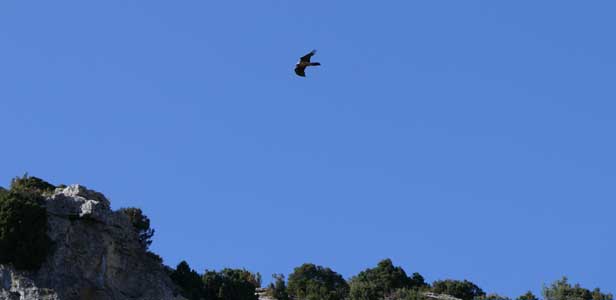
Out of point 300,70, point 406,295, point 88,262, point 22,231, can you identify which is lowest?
point 88,262

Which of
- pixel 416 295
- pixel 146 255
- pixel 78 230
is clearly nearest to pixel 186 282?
pixel 146 255

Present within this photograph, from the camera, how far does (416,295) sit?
248 feet

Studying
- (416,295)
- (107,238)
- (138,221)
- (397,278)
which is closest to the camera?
(107,238)

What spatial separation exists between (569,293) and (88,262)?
33.2 meters

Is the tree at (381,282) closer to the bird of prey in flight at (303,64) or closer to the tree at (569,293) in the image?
the tree at (569,293)

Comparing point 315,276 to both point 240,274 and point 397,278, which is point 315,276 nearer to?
point 397,278

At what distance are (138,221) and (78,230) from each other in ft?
35.9

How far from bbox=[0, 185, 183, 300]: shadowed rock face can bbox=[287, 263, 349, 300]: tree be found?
14537 mm

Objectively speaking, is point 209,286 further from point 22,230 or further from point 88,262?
point 22,230

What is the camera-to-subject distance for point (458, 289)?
266 feet

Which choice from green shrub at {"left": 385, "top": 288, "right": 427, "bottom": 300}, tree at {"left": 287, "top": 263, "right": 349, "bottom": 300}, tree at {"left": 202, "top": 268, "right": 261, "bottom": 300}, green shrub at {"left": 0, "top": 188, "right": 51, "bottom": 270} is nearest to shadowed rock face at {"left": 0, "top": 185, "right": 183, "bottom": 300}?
green shrub at {"left": 0, "top": 188, "right": 51, "bottom": 270}

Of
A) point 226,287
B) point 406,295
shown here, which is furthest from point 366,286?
point 226,287

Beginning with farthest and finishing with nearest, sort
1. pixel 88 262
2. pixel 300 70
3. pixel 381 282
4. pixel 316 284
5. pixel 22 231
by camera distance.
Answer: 1. pixel 381 282
2. pixel 316 284
3. pixel 88 262
4. pixel 22 231
5. pixel 300 70

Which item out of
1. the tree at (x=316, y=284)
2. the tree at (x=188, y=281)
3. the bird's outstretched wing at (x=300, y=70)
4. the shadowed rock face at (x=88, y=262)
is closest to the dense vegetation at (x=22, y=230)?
the shadowed rock face at (x=88, y=262)
